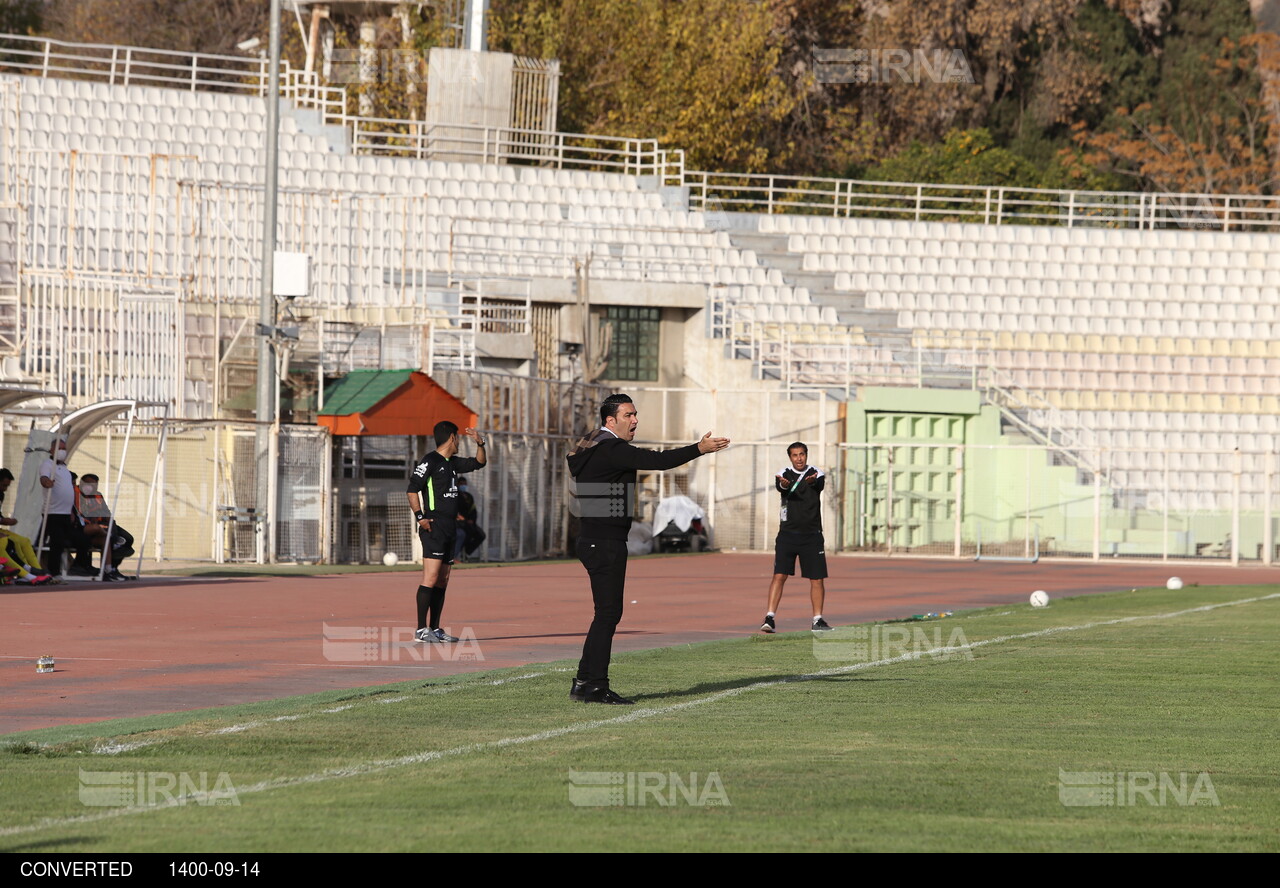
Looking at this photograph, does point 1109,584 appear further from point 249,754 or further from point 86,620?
point 249,754

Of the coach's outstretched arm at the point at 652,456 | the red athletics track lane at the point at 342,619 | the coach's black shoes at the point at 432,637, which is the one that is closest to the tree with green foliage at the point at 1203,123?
the red athletics track lane at the point at 342,619

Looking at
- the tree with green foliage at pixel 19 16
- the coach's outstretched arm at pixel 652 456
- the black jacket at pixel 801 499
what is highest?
the tree with green foliage at pixel 19 16

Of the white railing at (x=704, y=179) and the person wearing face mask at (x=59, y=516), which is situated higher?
the white railing at (x=704, y=179)

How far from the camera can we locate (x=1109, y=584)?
28.3 m

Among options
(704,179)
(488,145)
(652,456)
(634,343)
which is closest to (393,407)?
(634,343)

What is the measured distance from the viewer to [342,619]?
18281 millimetres

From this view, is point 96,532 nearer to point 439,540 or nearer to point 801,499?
point 439,540

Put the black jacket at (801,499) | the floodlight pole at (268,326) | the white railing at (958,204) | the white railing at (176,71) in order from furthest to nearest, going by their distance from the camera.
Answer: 1. the white railing at (958,204)
2. the white railing at (176,71)
3. the floodlight pole at (268,326)
4. the black jacket at (801,499)

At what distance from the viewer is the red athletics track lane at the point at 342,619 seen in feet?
40.6

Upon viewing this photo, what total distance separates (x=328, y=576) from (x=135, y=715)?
1516 centimetres

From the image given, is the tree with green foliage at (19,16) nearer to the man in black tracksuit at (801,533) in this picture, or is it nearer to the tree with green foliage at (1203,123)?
the tree with green foliage at (1203,123)

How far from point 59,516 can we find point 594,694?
44.9 ft

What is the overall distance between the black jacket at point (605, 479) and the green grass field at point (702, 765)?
46.0 inches
